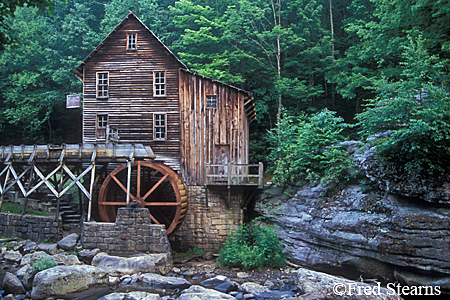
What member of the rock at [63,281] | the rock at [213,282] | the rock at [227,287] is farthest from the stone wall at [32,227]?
the rock at [227,287]

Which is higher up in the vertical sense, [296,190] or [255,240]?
[296,190]

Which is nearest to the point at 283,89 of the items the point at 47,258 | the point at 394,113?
the point at 394,113

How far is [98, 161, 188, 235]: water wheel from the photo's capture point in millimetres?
12148

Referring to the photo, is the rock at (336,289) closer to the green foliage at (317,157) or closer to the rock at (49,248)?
the green foliage at (317,157)

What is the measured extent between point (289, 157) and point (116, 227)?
7.05m

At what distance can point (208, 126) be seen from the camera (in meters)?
13.5

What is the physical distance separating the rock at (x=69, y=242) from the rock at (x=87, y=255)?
0.50m

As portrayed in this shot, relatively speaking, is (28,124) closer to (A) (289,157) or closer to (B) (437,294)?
(A) (289,157)

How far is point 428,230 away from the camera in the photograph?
838 cm

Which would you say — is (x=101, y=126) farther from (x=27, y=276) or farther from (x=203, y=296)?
(x=203, y=296)

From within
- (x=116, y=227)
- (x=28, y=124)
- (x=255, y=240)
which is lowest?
(x=255, y=240)

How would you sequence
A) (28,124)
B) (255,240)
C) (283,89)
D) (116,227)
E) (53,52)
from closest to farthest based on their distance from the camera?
(116,227) → (255,240) → (283,89) → (53,52) → (28,124)

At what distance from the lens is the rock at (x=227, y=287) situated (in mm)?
9195

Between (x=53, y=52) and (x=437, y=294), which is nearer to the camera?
(x=437, y=294)
